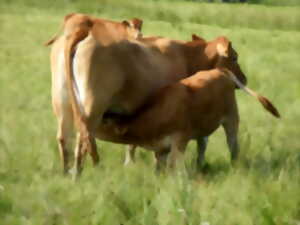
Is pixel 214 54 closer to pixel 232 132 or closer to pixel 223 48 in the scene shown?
pixel 223 48

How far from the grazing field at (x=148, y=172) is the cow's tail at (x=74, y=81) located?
0.43m

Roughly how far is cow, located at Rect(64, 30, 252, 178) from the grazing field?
16.5 inches

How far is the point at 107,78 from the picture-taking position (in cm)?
713

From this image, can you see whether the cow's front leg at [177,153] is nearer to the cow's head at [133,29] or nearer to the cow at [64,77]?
the cow at [64,77]

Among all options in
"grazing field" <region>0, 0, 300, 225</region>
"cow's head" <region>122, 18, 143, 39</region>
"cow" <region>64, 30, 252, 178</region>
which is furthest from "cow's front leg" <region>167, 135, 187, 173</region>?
"cow's head" <region>122, 18, 143, 39</region>

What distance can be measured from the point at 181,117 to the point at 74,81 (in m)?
1.01

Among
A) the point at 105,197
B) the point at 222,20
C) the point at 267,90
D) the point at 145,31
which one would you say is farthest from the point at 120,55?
the point at 222,20

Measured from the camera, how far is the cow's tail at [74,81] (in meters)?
6.93

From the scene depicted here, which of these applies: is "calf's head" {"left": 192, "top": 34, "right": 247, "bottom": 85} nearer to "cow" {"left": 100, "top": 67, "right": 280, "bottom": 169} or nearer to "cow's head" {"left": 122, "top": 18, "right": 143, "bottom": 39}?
"cow's head" {"left": 122, "top": 18, "right": 143, "bottom": 39}

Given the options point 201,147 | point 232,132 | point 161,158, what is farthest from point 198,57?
point 161,158

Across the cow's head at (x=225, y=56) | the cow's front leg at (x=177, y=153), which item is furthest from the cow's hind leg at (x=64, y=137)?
the cow's head at (x=225, y=56)

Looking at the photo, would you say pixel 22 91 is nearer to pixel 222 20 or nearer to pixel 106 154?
pixel 106 154

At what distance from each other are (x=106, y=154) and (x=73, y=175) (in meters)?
1.61

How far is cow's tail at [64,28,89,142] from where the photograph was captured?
6926 mm
